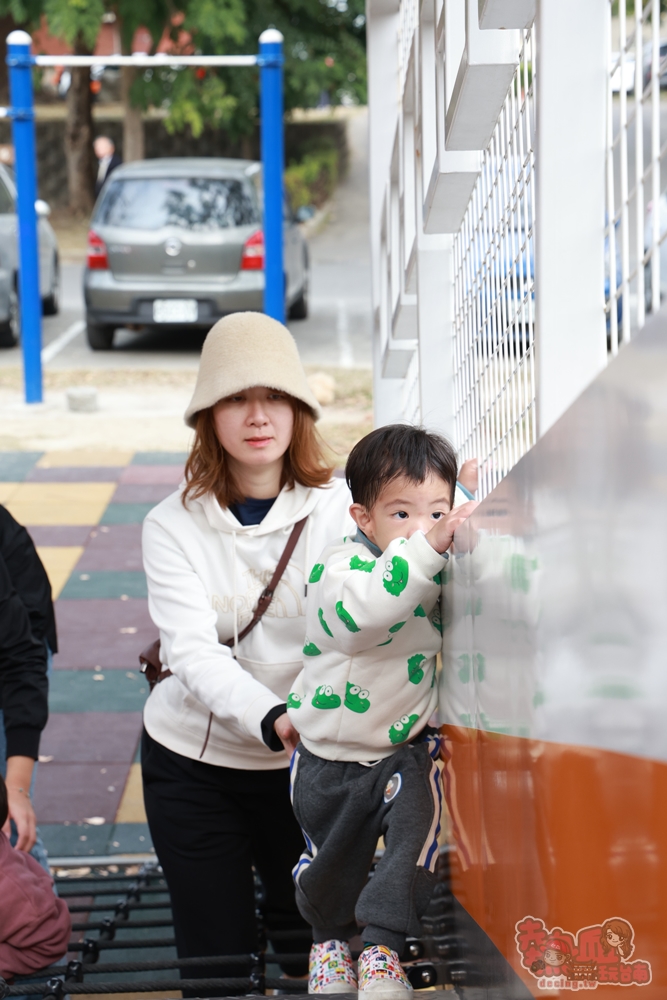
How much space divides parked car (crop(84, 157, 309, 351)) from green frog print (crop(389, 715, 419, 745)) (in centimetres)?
967

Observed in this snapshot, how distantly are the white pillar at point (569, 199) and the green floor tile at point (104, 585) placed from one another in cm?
468

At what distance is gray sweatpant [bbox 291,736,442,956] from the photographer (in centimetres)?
192

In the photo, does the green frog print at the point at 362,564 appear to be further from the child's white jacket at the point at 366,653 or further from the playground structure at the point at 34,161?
the playground structure at the point at 34,161

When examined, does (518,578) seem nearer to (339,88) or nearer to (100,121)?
(339,88)

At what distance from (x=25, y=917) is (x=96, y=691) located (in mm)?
2349

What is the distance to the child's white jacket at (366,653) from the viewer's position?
186 centimetres

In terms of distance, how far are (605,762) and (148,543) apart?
5.05ft

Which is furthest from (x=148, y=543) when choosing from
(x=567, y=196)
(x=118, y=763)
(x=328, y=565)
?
(x=118, y=763)

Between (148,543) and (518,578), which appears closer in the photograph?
(518,578)

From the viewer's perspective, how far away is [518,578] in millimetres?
1415

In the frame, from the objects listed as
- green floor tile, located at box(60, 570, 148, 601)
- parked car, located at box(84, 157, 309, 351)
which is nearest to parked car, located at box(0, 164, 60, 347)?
parked car, located at box(84, 157, 309, 351)

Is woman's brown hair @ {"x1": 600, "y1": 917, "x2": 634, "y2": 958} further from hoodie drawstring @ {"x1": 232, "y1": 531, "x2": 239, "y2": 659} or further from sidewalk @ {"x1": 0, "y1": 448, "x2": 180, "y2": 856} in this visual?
sidewalk @ {"x1": 0, "y1": 448, "x2": 180, "y2": 856}

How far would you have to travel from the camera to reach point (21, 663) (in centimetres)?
271

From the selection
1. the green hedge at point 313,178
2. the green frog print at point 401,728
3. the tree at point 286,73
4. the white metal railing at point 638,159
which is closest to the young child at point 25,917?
the green frog print at point 401,728
